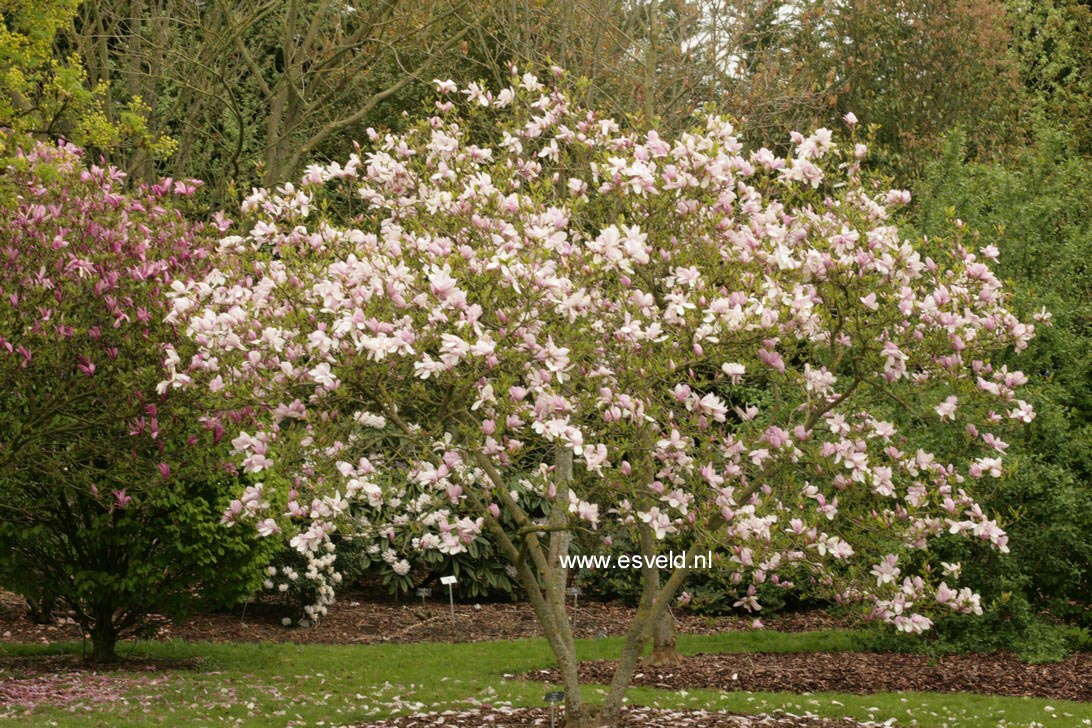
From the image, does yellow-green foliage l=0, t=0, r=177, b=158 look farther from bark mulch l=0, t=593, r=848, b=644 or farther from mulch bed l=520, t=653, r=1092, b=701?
mulch bed l=520, t=653, r=1092, b=701

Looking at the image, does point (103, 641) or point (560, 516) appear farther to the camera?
point (103, 641)

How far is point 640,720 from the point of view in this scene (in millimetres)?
8039

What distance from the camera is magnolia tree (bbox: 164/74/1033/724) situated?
5.65 metres

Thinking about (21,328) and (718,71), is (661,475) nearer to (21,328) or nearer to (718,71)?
(21,328)

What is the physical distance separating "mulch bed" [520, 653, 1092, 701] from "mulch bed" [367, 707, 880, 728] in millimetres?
1547

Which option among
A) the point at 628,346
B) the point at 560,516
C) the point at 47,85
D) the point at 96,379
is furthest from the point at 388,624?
the point at 628,346

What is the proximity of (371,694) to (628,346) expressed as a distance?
200 inches

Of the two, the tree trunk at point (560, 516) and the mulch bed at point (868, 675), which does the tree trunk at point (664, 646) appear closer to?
the mulch bed at point (868, 675)

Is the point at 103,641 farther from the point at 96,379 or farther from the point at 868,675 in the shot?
the point at 868,675

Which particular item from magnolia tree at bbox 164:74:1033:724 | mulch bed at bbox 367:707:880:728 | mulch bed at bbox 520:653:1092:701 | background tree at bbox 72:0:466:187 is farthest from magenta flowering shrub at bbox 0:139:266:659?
background tree at bbox 72:0:466:187

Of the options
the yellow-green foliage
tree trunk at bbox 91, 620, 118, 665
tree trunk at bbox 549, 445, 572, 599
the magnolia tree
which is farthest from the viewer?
tree trunk at bbox 91, 620, 118, 665

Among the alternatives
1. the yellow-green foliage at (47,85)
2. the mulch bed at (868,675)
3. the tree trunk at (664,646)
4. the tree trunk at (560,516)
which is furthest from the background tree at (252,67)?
the mulch bed at (868,675)

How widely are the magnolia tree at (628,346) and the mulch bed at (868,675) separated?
3.40 metres

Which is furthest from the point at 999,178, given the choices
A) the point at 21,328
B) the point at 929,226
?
the point at 21,328
